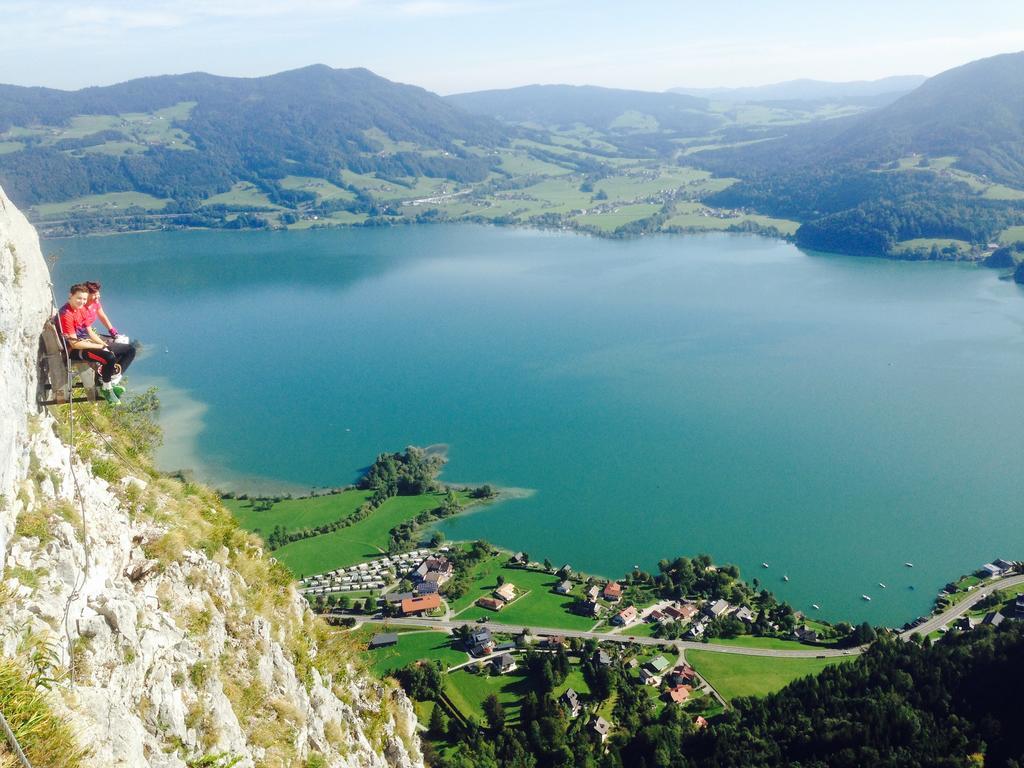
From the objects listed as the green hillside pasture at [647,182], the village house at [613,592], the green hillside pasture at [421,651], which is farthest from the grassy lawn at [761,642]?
the green hillside pasture at [647,182]

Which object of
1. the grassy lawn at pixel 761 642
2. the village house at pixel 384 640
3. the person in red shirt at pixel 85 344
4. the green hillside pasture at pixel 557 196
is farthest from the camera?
the green hillside pasture at pixel 557 196

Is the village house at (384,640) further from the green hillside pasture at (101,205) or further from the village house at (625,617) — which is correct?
the green hillside pasture at (101,205)

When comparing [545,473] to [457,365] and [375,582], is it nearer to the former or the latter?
[375,582]

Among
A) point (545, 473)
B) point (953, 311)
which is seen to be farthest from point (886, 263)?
point (545, 473)

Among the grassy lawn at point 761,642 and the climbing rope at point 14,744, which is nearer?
the climbing rope at point 14,744

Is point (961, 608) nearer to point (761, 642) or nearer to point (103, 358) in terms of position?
point (761, 642)

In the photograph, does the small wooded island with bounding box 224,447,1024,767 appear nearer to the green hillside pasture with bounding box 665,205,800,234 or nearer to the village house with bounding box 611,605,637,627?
the village house with bounding box 611,605,637,627

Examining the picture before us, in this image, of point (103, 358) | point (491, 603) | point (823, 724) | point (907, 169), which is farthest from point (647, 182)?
point (103, 358)
